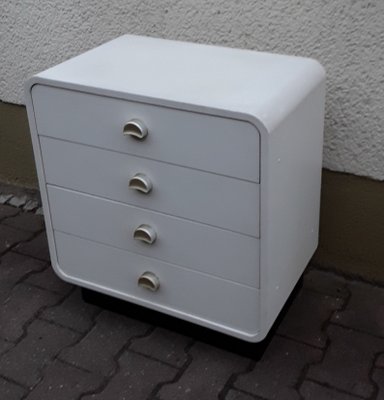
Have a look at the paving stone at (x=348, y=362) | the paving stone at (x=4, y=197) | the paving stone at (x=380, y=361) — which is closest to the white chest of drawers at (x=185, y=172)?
the paving stone at (x=348, y=362)

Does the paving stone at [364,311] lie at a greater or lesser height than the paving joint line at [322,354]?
lesser

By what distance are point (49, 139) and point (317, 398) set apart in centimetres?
110

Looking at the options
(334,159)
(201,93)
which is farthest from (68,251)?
(334,159)

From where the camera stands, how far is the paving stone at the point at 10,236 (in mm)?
2887

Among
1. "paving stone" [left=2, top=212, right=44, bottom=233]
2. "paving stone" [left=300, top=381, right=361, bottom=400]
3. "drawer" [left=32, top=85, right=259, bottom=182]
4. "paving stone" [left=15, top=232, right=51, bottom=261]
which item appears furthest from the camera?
"paving stone" [left=2, top=212, right=44, bottom=233]

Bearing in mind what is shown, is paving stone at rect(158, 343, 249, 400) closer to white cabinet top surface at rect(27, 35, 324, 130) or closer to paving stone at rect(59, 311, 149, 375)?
paving stone at rect(59, 311, 149, 375)

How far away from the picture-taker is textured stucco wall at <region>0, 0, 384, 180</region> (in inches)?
88.0

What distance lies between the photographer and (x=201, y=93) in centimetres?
193

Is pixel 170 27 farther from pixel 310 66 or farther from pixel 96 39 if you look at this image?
pixel 310 66

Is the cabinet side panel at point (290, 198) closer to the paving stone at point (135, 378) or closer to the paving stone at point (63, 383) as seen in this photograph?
the paving stone at point (135, 378)

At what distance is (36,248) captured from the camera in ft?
9.39

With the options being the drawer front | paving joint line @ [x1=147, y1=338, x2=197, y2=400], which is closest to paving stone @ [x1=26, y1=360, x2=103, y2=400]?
paving joint line @ [x1=147, y1=338, x2=197, y2=400]

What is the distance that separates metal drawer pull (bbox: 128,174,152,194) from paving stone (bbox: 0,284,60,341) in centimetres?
69

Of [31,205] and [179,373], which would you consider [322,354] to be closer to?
[179,373]
